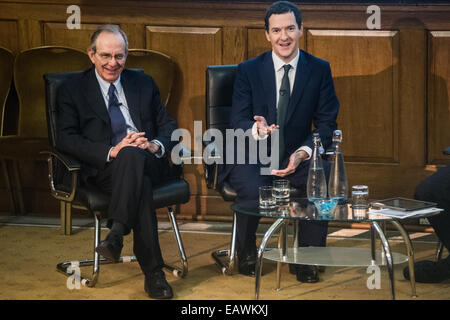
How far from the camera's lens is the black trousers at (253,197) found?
3492 mm

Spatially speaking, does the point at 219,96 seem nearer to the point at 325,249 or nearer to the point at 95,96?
the point at 95,96

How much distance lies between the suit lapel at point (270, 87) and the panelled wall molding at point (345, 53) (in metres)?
0.98

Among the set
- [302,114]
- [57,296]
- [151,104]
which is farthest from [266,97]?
[57,296]

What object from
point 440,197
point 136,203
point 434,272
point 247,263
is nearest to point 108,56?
point 136,203

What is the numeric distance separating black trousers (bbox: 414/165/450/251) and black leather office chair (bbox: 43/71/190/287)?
1.16m

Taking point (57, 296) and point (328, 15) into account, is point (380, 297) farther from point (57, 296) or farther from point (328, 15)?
point (328, 15)

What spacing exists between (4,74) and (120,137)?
5.28 ft

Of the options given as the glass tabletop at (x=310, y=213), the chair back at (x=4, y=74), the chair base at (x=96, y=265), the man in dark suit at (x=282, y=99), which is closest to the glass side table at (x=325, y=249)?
the glass tabletop at (x=310, y=213)

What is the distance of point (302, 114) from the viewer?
380 centimetres

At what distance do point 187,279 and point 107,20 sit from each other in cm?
215

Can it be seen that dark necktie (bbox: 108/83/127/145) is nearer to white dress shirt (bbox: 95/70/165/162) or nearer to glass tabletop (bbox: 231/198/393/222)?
white dress shirt (bbox: 95/70/165/162)

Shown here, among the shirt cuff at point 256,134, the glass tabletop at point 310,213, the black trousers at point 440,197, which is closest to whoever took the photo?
the glass tabletop at point 310,213

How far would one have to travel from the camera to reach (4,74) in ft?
16.0

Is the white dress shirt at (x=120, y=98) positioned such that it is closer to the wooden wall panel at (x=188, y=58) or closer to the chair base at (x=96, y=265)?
the chair base at (x=96, y=265)
